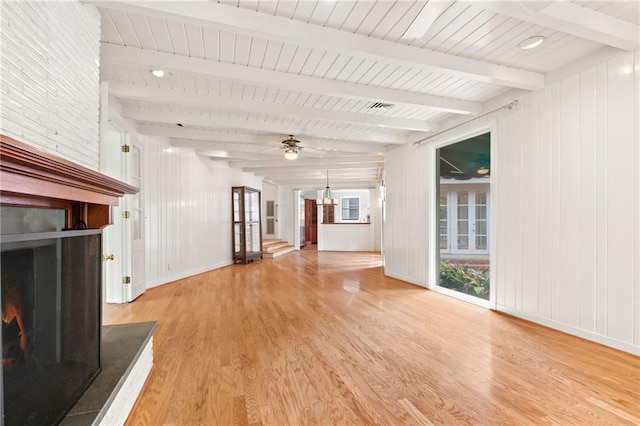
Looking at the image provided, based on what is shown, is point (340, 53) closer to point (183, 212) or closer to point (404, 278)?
point (404, 278)

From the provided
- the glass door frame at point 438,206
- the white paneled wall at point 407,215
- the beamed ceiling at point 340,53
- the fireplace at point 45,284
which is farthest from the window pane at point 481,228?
the fireplace at point 45,284

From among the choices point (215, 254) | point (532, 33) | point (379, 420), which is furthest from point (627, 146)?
point (215, 254)

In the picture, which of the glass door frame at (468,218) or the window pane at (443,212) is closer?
the glass door frame at (468,218)

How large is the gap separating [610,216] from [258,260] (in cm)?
695

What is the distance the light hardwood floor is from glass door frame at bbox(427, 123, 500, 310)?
0.42 meters

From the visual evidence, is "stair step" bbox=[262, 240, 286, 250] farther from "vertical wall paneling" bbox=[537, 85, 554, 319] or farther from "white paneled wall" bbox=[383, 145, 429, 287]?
"vertical wall paneling" bbox=[537, 85, 554, 319]

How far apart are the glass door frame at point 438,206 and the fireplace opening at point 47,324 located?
3.95 m

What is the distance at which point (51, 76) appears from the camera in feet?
4.60

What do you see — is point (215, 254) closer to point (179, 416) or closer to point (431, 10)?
point (179, 416)

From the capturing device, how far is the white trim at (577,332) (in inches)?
95.2

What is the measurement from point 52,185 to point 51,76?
24.5 inches

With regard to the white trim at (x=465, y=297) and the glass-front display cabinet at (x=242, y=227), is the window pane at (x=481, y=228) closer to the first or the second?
the white trim at (x=465, y=297)

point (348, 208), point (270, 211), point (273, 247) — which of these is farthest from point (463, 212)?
point (348, 208)

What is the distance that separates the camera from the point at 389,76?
2.97m
